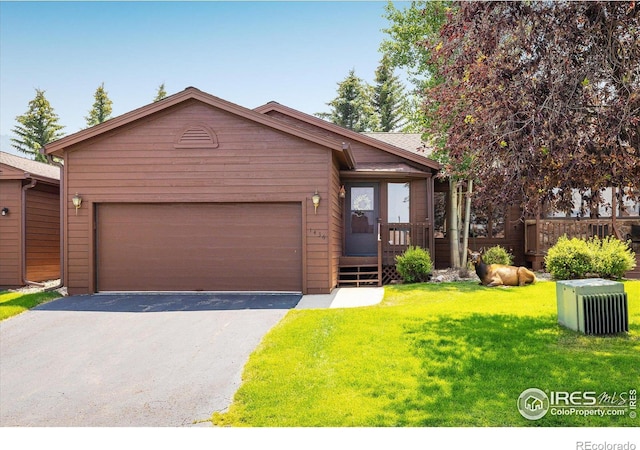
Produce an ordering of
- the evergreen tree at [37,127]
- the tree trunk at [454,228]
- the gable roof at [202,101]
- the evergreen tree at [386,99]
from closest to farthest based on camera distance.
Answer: the gable roof at [202,101]
the tree trunk at [454,228]
the evergreen tree at [37,127]
the evergreen tree at [386,99]

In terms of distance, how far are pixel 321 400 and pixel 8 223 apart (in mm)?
10332

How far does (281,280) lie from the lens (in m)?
9.39

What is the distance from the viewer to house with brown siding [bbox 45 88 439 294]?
923 centimetres

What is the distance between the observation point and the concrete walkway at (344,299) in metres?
7.91

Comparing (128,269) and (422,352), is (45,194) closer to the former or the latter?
(128,269)

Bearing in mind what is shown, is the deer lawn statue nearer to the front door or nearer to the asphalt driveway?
the front door

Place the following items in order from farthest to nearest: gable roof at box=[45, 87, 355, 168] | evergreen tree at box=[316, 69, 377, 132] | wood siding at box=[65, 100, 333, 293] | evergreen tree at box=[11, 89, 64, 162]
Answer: evergreen tree at box=[316, 69, 377, 132] < evergreen tree at box=[11, 89, 64, 162] < wood siding at box=[65, 100, 333, 293] < gable roof at box=[45, 87, 355, 168]

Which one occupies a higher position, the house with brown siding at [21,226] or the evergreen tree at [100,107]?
the evergreen tree at [100,107]

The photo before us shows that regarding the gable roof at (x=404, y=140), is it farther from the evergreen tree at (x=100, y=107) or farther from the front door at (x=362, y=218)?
the evergreen tree at (x=100, y=107)

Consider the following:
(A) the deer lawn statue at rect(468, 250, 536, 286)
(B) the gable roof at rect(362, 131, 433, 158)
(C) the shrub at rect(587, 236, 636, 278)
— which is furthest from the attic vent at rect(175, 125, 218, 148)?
(C) the shrub at rect(587, 236, 636, 278)

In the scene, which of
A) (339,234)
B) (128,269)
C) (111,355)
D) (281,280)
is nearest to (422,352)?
(111,355)

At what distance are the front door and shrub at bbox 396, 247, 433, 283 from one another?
4.78 ft

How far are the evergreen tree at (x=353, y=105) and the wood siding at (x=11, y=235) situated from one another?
24.2 meters

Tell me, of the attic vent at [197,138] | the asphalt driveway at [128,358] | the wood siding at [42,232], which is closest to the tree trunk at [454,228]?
the asphalt driveway at [128,358]
